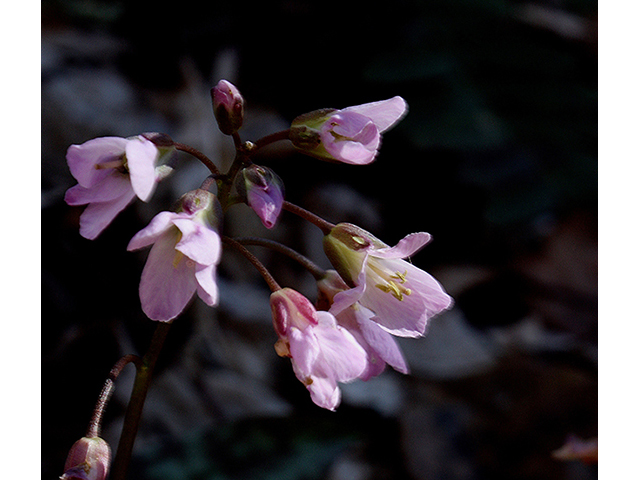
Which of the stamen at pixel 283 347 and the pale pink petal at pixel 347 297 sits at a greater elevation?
the pale pink petal at pixel 347 297

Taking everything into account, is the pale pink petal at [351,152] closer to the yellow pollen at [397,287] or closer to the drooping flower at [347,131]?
the drooping flower at [347,131]

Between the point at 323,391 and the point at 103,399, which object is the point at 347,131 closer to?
the point at 323,391

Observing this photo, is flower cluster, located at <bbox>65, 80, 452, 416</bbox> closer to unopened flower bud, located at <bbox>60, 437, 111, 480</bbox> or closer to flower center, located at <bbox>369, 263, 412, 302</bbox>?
flower center, located at <bbox>369, 263, 412, 302</bbox>

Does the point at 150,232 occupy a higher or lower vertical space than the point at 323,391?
higher

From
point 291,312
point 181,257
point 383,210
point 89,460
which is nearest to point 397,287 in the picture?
point 291,312

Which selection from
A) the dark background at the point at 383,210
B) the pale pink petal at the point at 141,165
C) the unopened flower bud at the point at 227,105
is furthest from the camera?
the dark background at the point at 383,210

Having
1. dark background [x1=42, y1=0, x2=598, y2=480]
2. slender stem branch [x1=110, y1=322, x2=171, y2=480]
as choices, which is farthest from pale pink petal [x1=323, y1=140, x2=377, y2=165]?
dark background [x1=42, y1=0, x2=598, y2=480]

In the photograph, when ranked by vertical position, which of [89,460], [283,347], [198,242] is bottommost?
[89,460]

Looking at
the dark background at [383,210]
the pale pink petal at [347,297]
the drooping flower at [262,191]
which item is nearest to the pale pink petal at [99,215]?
the drooping flower at [262,191]

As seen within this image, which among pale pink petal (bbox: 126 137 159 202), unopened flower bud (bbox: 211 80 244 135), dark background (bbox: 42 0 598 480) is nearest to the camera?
pale pink petal (bbox: 126 137 159 202)
